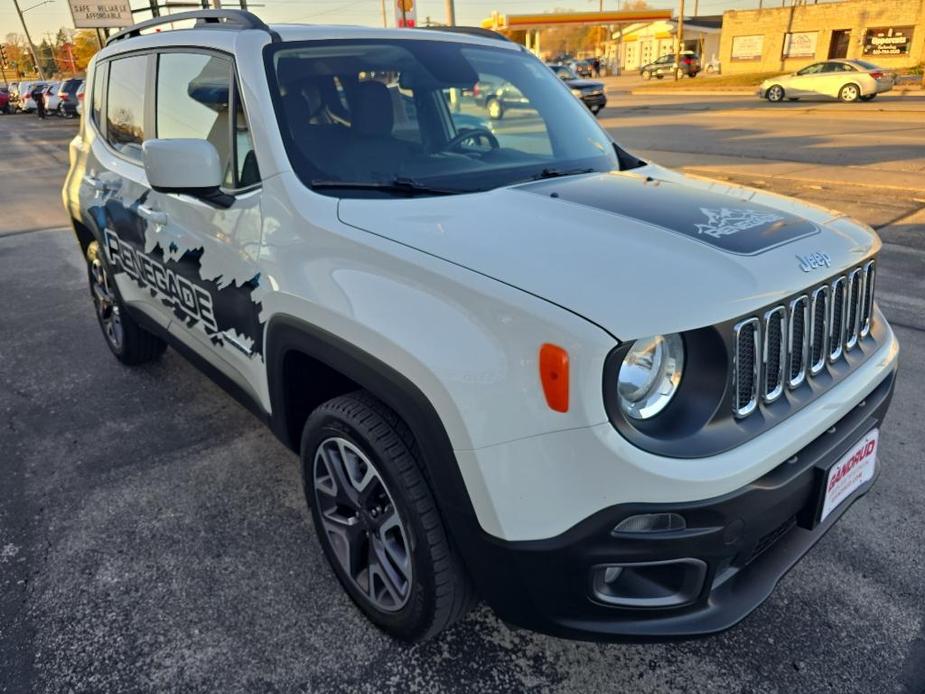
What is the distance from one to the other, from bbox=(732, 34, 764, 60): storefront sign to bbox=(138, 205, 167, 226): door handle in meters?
50.6

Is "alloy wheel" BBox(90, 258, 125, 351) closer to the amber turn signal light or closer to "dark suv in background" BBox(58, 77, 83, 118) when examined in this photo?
the amber turn signal light

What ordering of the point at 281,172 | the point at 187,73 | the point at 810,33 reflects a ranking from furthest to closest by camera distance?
the point at 810,33, the point at 187,73, the point at 281,172

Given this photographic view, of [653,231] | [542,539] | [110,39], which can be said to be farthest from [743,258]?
[110,39]

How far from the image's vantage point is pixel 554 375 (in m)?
1.57

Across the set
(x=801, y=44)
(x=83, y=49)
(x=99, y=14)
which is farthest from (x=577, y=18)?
(x=83, y=49)

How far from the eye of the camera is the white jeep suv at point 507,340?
162 cm

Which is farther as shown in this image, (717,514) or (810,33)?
(810,33)

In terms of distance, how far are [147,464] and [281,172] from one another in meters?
1.81

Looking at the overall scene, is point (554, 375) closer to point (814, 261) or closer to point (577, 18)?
point (814, 261)

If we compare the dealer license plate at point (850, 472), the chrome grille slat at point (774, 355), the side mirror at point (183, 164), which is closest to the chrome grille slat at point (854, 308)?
the dealer license plate at point (850, 472)

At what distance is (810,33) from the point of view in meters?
A: 42.7

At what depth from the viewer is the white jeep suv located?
1621 mm

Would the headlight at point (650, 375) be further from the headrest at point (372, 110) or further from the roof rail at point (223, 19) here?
the roof rail at point (223, 19)

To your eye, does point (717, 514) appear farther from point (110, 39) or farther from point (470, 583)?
point (110, 39)
